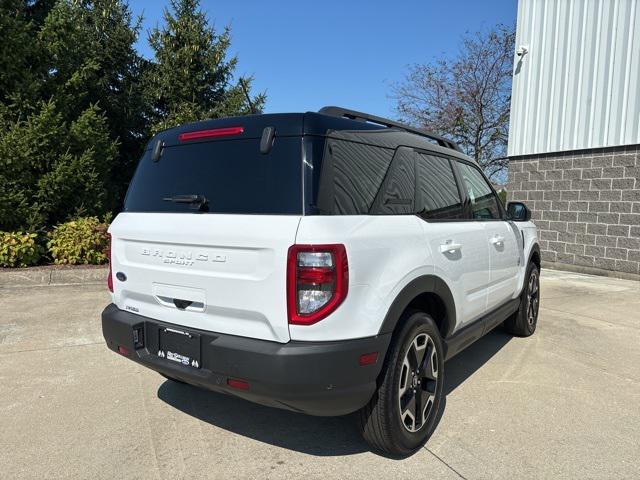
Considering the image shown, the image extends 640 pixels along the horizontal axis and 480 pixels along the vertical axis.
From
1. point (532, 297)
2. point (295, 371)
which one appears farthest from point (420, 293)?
point (532, 297)

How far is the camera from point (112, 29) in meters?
10.7

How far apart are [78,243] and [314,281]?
6.99 meters

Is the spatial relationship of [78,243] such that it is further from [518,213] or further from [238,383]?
[518,213]

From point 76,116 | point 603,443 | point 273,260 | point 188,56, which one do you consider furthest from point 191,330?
point 188,56

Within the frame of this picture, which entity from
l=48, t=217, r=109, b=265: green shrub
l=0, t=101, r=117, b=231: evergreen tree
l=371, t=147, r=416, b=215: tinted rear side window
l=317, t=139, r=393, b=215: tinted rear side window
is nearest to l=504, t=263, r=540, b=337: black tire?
l=371, t=147, r=416, b=215: tinted rear side window

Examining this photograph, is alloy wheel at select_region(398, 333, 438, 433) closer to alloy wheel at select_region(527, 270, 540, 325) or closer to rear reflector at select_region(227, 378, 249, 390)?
rear reflector at select_region(227, 378, 249, 390)

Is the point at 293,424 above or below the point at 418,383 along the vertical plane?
below

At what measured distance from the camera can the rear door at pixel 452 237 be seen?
298 centimetres

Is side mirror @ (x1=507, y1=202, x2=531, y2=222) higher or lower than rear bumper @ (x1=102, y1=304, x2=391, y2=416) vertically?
higher

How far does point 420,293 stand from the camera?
2678 millimetres

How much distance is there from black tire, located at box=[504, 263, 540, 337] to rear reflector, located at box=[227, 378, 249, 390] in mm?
3463

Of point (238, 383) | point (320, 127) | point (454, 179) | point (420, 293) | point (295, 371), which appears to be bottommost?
point (238, 383)

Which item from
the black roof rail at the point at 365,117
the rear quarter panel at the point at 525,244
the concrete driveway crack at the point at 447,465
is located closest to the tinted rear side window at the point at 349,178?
the black roof rail at the point at 365,117

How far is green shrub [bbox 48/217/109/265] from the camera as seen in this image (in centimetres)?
788
